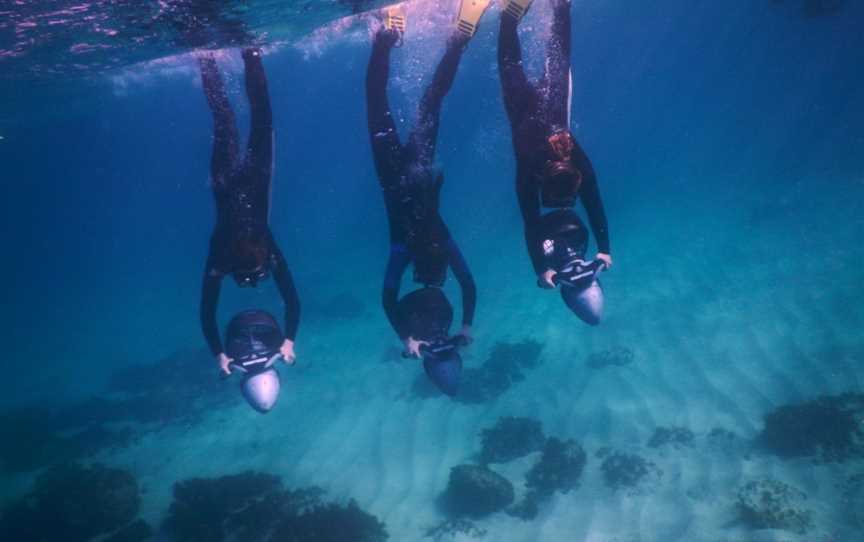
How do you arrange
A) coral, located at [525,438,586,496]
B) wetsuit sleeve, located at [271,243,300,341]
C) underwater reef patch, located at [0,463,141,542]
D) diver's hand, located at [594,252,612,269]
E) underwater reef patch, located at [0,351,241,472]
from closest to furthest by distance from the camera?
diver's hand, located at [594,252,612,269] → wetsuit sleeve, located at [271,243,300,341] → coral, located at [525,438,586,496] → underwater reef patch, located at [0,463,141,542] → underwater reef patch, located at [0,351,241,472]

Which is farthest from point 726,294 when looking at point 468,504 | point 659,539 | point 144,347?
point 144,347

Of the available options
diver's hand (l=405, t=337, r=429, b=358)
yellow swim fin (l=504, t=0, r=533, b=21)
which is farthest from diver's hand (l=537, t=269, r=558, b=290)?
yellow swim fin (l=504, t=0, r=533, b=21)

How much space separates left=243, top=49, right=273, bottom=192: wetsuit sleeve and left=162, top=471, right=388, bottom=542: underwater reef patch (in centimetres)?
664

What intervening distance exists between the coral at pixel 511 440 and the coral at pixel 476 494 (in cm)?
121

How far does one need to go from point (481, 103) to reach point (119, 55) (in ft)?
261

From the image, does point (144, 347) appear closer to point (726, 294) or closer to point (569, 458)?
point (569, 458)

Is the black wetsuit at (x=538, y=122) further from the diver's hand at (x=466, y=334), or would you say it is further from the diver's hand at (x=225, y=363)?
the diver's hand at (x=225, y=363)

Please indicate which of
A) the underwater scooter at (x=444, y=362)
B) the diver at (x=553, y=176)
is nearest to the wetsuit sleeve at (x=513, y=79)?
the diver at (x=553, y=176)

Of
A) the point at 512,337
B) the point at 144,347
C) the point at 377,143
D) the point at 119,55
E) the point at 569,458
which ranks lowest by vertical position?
the point at 144,347

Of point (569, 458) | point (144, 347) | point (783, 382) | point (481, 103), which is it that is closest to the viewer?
point (569, 458)

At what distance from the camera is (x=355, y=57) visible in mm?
29781

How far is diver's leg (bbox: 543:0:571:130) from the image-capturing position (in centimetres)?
707

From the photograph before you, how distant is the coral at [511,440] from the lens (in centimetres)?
1066

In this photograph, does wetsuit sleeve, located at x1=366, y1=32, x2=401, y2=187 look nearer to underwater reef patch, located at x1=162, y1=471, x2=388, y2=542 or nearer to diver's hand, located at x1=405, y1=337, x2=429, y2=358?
diver's hand, located at x1=405, y1=337, x2=429, y2=358
